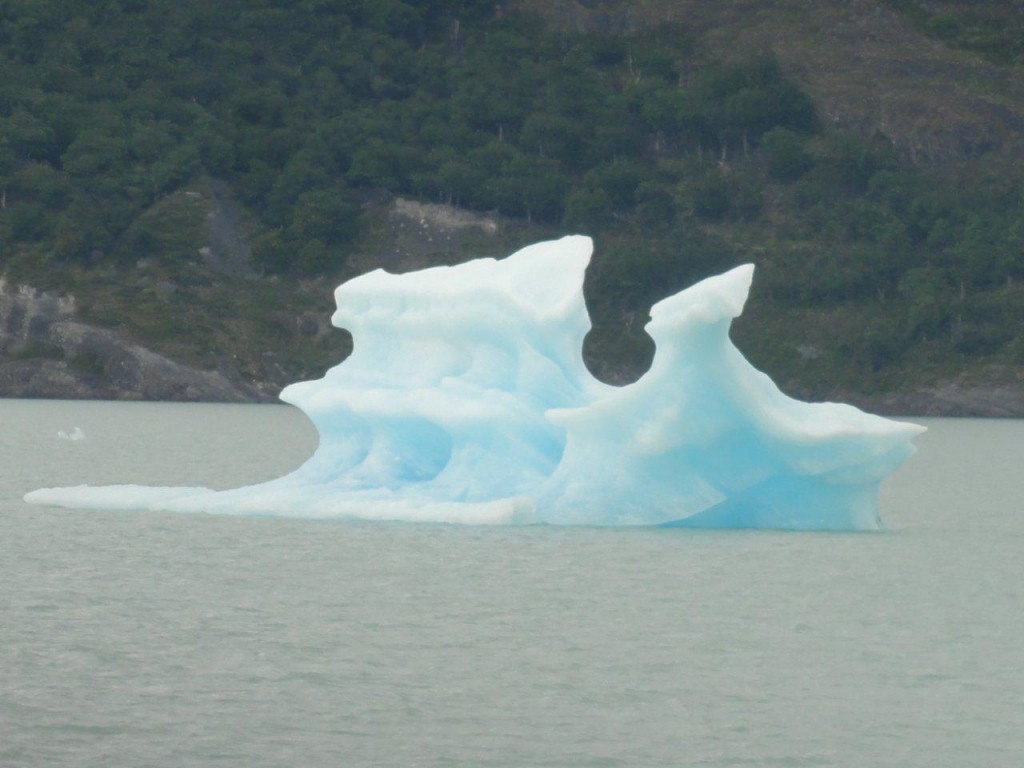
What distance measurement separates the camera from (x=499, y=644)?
17172 mm

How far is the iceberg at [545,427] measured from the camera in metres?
24.3

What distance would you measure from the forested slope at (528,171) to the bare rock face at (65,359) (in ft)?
0.76

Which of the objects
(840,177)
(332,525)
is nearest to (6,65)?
(840,177)

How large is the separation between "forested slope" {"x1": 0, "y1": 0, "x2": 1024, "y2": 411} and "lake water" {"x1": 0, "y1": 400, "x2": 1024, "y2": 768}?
186 feet

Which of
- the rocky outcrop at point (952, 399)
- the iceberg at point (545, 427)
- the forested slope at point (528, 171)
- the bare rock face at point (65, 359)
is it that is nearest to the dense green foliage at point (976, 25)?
the forested slope at point (528, 171)

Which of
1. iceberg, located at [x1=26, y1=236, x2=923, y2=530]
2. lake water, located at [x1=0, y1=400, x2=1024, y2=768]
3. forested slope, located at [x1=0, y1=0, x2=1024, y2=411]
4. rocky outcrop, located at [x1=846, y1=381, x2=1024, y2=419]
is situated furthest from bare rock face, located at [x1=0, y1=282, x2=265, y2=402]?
lake water, located at [x1=0, y1=400, x2=1024, y2=768]

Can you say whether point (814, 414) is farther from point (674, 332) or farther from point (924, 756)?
point (924, 756)

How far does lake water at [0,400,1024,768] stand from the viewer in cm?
1330

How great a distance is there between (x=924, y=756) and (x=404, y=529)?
13.5 metres

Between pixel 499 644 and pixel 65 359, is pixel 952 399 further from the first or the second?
pixel 499 644

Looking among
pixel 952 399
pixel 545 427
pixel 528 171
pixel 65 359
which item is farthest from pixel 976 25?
pixel 545 427

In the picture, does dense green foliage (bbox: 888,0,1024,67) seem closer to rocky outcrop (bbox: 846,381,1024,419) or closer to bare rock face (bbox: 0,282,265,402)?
rocky outcrop (bbox: 846,381,1024,419)

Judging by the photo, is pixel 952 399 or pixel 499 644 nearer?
pixel 499 644

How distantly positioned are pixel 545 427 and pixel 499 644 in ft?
32.1
